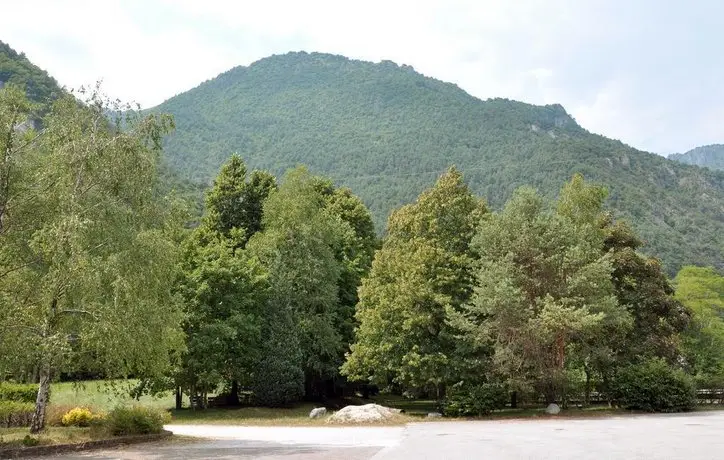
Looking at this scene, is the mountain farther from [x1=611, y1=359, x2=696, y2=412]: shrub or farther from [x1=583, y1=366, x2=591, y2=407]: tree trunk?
[x1=611, y1=359, x2=696, y2=412]: shrub

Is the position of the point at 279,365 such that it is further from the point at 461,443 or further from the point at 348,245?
the point at 461,443

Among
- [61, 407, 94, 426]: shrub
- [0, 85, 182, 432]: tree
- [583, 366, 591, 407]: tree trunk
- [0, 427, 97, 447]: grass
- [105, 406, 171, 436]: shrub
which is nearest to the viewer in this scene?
[0, 85, 182, 432]: tree

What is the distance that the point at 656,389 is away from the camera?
109 feet

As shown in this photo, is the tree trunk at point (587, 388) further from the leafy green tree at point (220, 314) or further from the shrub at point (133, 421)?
the shrub at point (133, 421)

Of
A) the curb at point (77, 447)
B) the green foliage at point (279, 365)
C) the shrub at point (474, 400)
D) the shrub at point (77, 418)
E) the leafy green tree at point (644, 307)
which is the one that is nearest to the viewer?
the curb at point (77, 447)

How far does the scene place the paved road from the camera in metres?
15.7

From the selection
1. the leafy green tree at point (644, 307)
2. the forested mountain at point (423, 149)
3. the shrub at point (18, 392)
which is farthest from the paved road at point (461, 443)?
the forested mountain at point (423, 149)

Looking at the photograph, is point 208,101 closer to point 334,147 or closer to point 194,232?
point 334,147

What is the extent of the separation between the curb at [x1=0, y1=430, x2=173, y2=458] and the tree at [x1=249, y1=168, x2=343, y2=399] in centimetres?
1621

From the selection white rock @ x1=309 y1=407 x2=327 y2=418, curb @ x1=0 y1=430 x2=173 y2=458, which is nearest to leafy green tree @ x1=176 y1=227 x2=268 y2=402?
white rock @ x1=309 y1=407 x2=327 y2=418

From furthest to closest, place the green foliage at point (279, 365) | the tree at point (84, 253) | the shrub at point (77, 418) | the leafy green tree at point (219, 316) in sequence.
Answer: the green foliage at point (279, 365), the leafy green tree at point (219, 316), the shrub at point (77, 418), the tree at point (84, 253)

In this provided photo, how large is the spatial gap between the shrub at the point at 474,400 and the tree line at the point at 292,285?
178 mm

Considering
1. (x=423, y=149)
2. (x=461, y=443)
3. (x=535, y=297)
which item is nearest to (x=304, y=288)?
(x=535, y=297)

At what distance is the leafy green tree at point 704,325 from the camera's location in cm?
4462
